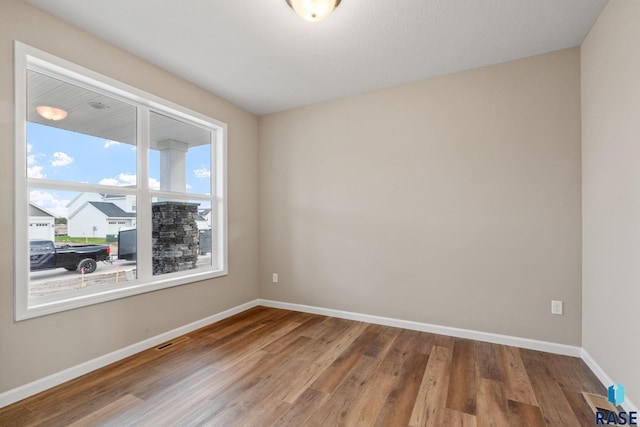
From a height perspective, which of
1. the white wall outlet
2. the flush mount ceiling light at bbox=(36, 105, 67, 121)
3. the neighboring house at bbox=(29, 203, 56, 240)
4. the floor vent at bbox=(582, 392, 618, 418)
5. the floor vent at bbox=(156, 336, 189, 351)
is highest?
the flush mount ceiling light at bbox=(36, 105, 67, 121)

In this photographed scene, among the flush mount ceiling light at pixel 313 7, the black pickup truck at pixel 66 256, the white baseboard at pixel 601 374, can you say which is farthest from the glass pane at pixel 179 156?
the white baseboard at pixel 601 374

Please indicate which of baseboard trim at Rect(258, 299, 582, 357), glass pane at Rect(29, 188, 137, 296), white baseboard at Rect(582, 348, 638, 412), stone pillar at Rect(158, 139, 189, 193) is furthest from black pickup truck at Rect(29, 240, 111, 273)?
white baseboard at Rect(582, 348, 638, 412)

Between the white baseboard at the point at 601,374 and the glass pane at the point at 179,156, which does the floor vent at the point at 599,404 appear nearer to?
the white baseboard at the point at 601,374

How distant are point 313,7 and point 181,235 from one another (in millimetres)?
2603

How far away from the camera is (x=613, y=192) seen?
1935 millimetres

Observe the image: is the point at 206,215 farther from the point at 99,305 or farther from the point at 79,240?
the point at 99,305

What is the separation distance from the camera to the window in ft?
6.88

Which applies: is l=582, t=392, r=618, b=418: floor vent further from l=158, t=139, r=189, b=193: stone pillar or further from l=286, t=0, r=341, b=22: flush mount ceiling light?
l=158, t=139, r=189, b=193: stone pillar

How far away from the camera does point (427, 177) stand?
121 inches

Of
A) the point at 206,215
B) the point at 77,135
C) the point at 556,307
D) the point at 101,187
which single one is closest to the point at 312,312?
the point at 206,215

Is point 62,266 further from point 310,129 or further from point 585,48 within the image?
point 585,48

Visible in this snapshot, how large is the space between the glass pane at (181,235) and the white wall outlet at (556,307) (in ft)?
11.9

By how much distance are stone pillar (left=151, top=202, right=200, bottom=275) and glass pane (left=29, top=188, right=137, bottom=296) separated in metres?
0.23

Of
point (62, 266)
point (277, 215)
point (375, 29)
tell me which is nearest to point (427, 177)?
Result: point (375, 29)
